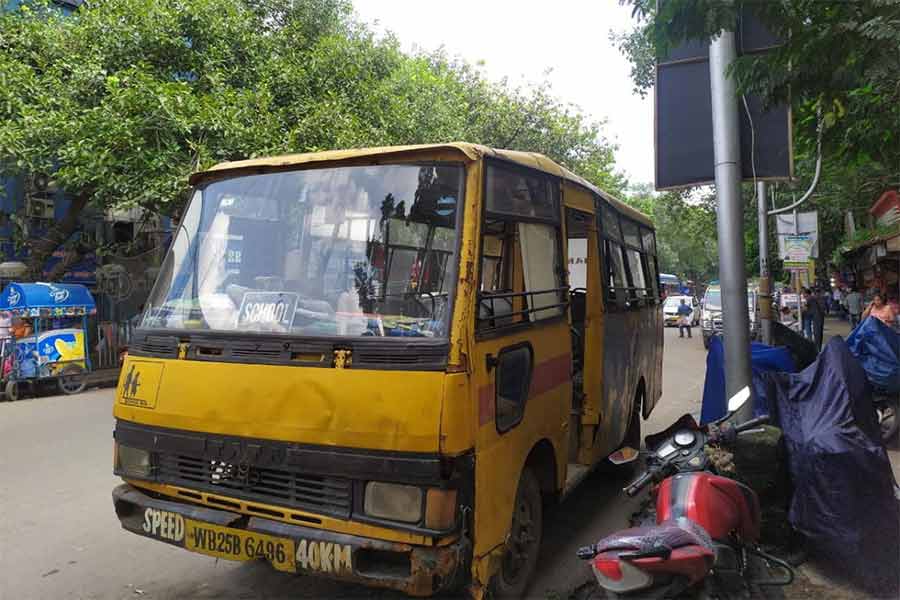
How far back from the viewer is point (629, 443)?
619 cm

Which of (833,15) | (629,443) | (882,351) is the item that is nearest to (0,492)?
(629,443)

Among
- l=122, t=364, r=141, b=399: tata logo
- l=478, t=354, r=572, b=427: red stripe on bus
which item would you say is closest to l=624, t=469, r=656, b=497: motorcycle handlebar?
l=478, t=354, r=572, b=427: red stripe on bus

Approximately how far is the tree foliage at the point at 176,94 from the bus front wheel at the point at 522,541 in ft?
31.9

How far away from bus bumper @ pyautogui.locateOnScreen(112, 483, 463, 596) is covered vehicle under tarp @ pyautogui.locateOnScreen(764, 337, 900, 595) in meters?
2.13

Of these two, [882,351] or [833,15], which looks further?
[882,351]

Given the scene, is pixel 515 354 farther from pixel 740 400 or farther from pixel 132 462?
pixel 132 462

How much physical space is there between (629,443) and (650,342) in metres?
1.26

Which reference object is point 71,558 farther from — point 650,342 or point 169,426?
point 650,342

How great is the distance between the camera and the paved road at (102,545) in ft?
11.7

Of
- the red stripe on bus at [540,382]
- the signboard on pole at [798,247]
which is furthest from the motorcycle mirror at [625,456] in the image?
the signboard on pole at [798,247]

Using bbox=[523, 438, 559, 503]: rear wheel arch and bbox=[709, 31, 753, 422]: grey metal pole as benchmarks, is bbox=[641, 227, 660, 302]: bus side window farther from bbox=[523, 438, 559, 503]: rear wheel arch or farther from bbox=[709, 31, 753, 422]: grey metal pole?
bbox=[523, 438, 559, 503]: rear wheel arch

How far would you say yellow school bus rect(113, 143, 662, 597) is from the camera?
2.67 meters

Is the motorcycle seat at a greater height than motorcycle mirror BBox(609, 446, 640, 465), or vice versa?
motorcycle mirror BBox(609, 446, 640, 465)

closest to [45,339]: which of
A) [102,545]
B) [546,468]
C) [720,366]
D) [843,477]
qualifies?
[102,545]
